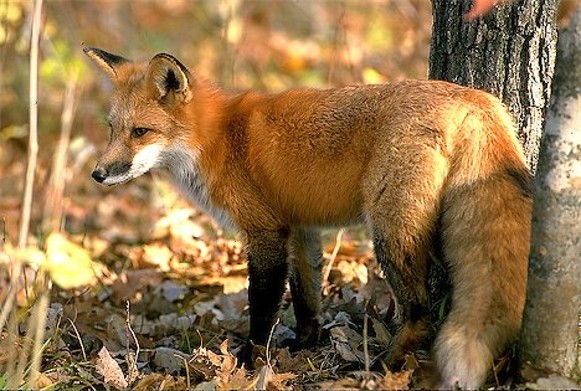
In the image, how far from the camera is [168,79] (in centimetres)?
529

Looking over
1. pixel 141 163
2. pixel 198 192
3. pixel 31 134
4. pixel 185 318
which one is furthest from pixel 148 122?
pixel 31 134

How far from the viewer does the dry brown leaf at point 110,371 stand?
14.2 ft

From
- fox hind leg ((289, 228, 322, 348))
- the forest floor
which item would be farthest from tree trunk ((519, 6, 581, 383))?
fox hind leg ((289, 228, 322, 348))

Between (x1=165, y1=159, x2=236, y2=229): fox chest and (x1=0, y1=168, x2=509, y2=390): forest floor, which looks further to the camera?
(x1=165, y1=159, x2=236, y2=229): fox chest

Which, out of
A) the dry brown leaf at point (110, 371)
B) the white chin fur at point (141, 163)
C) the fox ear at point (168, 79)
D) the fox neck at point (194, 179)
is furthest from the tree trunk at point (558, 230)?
the white chin fur at point (141, 163)

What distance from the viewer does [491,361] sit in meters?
3.65

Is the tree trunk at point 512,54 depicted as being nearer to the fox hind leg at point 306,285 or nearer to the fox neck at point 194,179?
the fox hind leg at point 306,285

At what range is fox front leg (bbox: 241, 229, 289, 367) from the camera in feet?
16.3

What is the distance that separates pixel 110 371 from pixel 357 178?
171 centimetres

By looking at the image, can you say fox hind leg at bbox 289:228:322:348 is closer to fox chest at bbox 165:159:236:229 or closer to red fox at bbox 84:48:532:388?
red fox at bbox 84:48:532:388

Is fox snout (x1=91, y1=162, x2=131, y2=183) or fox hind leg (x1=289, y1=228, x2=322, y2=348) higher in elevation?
fox snout (x1=91, y1=162, x2=131, y2=183)

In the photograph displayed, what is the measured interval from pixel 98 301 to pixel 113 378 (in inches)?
76.9

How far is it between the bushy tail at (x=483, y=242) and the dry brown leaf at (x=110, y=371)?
67.8 inches

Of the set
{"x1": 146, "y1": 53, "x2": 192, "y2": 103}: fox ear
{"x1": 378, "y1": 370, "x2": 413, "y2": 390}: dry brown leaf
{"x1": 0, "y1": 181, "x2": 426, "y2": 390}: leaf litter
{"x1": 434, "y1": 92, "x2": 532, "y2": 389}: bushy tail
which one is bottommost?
{"x1": 0, "y1": 181, "x2": 426, "y2": 390}: leaf litter
